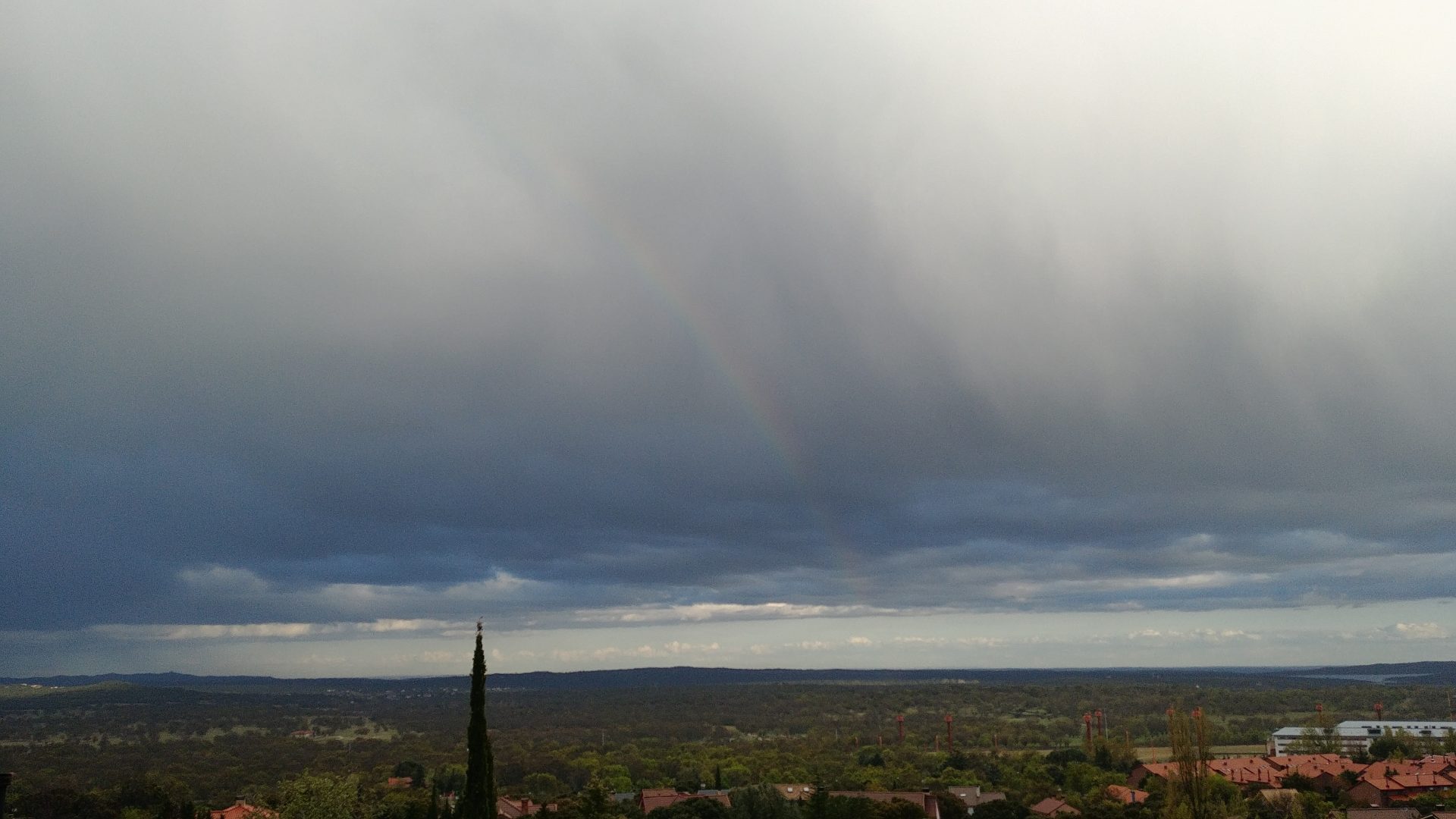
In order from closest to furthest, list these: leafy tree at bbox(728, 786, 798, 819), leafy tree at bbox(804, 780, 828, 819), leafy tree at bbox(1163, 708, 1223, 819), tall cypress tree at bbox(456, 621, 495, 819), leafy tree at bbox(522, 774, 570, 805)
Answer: tall cypress tree at bbox(456, 621, 495, 819)
leafy tree at bbox(1163, 708, 1223, 819)
leafy tree at bbox(804, 780, 828, 819)
leafy tree at bbox(728, 786, 798, 819)
leafy tree at bbox(522, 774, 570, 805)

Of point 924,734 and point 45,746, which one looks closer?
point 45,746

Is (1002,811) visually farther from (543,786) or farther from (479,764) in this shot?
(543,786)

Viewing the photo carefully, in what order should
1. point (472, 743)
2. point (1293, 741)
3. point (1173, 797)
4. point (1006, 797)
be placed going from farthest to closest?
point (1293, 741), point (1006, 797), point (1173, 797), point (472, 743)

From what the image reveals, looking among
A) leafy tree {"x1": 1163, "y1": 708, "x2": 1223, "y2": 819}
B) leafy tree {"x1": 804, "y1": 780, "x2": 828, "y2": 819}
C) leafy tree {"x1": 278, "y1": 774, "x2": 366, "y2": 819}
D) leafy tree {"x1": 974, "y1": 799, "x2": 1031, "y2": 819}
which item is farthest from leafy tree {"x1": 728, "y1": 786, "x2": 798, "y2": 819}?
leafy tree {"x1": 278, "y1": 774, "x2": 366, "y2": 819}

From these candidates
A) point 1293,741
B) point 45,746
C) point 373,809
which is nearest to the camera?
point 373,809

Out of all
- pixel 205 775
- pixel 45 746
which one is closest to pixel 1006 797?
pixel 205 775

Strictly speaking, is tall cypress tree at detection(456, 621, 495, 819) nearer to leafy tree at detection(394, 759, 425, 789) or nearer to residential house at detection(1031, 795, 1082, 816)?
residential house at detection(1031, 795, 1082, 816)

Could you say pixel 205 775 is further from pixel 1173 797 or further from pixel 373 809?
pixel 1173 797
